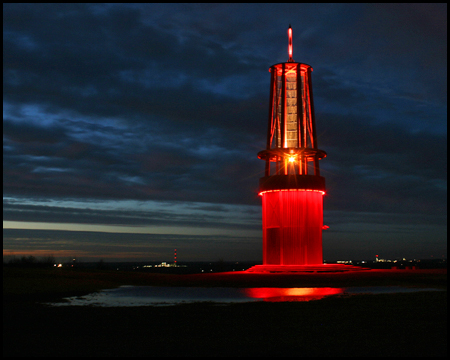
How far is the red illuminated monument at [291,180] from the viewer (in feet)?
166

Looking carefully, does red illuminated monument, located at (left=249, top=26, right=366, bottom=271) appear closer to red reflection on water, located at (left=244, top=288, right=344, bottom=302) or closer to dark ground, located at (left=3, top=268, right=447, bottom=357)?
red reflection on water, located at (left=244, top=288, right=344, bottom=302)

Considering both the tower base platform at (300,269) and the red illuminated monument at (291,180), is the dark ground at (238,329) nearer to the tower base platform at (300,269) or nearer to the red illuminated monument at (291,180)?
the tower base platform at (300,269)

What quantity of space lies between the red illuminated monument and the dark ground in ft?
97.4

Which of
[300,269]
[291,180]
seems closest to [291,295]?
[300,269]

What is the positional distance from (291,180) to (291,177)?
325 millimetres

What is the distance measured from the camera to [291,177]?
51.0m

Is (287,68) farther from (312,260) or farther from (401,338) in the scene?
(401,338)

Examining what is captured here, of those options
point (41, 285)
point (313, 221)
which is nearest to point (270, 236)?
point (313, 221)

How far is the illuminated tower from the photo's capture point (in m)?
50.7

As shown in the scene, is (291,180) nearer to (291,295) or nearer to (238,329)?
(291,295)

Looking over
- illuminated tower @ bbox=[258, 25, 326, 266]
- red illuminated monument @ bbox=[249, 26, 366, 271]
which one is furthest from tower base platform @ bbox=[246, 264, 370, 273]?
illuminated tower @ bbox=[258, 25, 326, 266]

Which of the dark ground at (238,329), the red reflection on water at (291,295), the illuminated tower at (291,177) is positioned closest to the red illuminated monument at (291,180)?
the illuminated tower at (291,177)

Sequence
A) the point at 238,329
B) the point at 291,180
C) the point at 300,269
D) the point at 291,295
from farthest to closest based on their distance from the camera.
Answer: the point at 291,180 < the point at 300,269 < the point at 291,295 < the point at 238,329

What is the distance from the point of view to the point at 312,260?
166 feet
